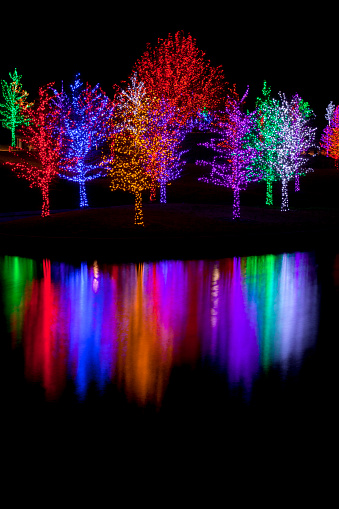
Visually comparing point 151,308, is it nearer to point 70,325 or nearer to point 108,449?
point 70,325

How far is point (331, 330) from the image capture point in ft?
33.9

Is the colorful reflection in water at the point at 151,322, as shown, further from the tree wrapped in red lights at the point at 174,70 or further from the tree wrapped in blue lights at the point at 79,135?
the tree wrapped in red lights at the point at 174,70

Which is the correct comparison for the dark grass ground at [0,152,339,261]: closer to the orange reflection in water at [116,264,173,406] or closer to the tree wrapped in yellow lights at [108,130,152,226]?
the tree wrapped in yellow lights at [108,130,152,226]

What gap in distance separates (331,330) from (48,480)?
6.26m

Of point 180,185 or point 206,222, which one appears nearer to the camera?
point 206,222

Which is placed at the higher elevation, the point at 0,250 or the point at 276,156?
the point at 276,156

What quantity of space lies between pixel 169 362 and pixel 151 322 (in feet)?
8.50

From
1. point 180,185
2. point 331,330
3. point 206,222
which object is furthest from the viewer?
point 180,185

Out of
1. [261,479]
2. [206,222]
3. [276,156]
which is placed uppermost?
[276,156]

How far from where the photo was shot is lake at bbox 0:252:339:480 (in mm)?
6027

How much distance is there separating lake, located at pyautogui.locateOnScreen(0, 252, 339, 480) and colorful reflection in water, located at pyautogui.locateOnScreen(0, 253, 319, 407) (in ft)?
0.08

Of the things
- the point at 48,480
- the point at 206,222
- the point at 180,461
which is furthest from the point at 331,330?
the point at 206,222

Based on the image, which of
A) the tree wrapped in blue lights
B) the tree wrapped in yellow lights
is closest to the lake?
the tree wrapped in yellow lights

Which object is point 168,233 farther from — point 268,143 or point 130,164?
point 268,143
